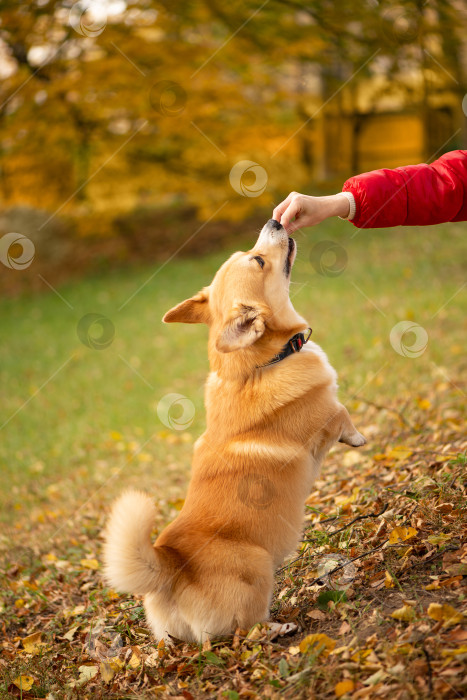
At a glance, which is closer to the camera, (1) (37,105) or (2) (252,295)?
(2) (252,295)

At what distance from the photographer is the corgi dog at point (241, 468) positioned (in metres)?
2.63

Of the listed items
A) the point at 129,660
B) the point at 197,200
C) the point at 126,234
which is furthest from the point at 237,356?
the point at 126,234

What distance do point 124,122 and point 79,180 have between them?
1.55 metres

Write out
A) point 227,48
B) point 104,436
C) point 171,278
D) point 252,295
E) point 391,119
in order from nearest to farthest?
point 252,295 → point 104,436 → point 227,48 → point 171,278 → point 391,119

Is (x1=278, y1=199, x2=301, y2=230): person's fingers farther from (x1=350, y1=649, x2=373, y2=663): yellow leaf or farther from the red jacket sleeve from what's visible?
(x1=350, y1=649, x2=373, y2=663): yellow leaf

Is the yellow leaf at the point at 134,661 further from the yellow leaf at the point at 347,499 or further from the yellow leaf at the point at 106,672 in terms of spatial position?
the yellow leaf at the point at 347,499

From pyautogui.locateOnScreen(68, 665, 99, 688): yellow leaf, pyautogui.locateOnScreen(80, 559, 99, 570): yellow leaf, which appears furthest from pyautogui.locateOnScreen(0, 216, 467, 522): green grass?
pyautogui.locateOnScreen(68, 665, 99, 688): yellow leaf

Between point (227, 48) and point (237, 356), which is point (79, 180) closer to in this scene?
point (227, 48)

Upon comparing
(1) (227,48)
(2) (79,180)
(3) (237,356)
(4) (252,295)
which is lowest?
(3) (237,356)

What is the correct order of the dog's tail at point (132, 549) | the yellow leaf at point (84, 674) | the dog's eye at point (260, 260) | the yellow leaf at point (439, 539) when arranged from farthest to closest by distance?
1. the dog's eye at point (260, 260)
2. the yellow leaf at point (84, 674)
3. the yellow leaf at point (439, 539)
4. the dog's tail at point (132, 549)

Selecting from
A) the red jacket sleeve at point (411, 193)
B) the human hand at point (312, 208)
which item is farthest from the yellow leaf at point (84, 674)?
the red jacket sleeve at point (411, 193)

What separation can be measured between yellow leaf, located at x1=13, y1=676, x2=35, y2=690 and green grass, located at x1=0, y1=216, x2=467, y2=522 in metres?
2.51

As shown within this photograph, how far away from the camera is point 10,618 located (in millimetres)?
3771

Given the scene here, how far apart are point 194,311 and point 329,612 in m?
1.63
